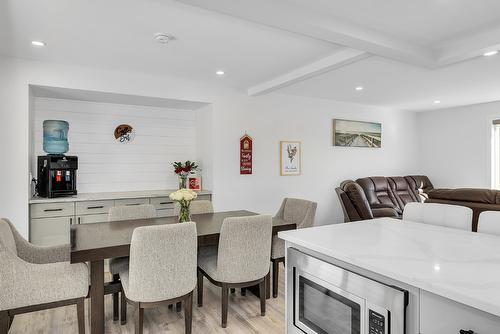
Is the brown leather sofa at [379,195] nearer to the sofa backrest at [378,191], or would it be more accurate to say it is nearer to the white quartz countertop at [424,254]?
the sofa backrest at [378,191]

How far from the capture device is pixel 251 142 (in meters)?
5.11

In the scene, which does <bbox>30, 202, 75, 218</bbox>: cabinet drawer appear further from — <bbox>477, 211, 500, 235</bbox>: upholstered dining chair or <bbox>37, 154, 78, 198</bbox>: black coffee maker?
<bbox>477, 211, 500, 235</bbox>: upholstered dining chair

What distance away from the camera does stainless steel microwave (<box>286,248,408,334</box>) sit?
3.90 ft

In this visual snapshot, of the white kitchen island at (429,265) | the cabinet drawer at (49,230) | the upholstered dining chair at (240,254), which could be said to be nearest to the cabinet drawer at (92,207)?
the cabinet drawer at (49,230)

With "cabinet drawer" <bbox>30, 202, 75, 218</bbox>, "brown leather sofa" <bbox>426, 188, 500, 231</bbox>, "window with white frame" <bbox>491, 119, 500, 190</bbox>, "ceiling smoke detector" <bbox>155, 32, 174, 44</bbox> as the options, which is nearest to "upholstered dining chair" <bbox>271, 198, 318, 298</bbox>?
"brown leather sofa" <bbox>426, 188, 500, 231</bbox>

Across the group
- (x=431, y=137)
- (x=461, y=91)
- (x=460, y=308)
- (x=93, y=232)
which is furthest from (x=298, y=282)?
(x=431, y=137)

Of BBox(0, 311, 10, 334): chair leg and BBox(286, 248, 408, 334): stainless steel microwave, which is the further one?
BBox(0, 311, 10, 334): chair leg

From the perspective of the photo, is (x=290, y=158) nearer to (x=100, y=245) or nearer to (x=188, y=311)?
(x=188, y=311)

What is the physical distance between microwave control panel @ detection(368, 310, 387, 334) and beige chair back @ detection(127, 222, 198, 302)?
4.46ft

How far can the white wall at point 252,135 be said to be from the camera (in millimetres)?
3604

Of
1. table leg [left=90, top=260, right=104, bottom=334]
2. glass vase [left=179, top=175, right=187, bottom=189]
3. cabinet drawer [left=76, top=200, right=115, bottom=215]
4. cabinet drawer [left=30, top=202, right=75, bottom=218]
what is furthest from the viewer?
glass vase [left=179, top=175, right=187, bottom=189]

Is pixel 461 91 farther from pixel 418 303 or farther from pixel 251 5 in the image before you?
pixel 418 303

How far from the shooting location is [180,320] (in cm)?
271

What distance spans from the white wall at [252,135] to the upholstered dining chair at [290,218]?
141 cm
